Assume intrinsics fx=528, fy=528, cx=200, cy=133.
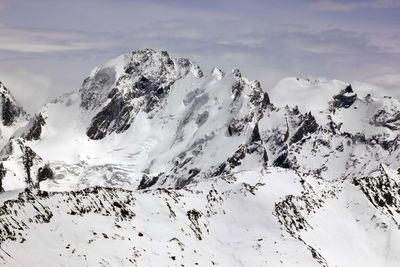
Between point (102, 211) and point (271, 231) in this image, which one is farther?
point (271, 231)

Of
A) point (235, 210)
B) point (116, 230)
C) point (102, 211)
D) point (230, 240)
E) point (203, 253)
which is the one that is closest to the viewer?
point (116, 230)

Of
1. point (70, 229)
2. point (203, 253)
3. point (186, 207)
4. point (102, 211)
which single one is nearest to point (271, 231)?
point (186, 207)

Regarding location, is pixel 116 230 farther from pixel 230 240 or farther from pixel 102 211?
pixel 230 240

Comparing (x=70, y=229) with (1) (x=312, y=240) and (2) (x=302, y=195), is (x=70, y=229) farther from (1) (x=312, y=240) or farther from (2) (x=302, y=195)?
(2) (x=302, y=195)

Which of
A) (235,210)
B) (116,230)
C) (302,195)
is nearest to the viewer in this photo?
(116,230)

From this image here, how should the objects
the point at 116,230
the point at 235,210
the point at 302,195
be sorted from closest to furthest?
the point at 116,230
the point at 235,210
the point at 302,195

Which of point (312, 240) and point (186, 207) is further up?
point (186, 207)

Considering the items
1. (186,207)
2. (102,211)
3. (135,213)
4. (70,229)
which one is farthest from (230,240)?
(70,229)

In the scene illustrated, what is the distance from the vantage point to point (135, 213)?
88250 millimetres

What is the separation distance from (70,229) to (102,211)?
11.6 meters

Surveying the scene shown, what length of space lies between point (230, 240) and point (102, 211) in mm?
31727

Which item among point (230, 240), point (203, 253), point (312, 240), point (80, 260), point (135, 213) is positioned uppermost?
point (80, 260)

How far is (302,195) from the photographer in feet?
444

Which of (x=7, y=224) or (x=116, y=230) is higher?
(x=7, y=224)
